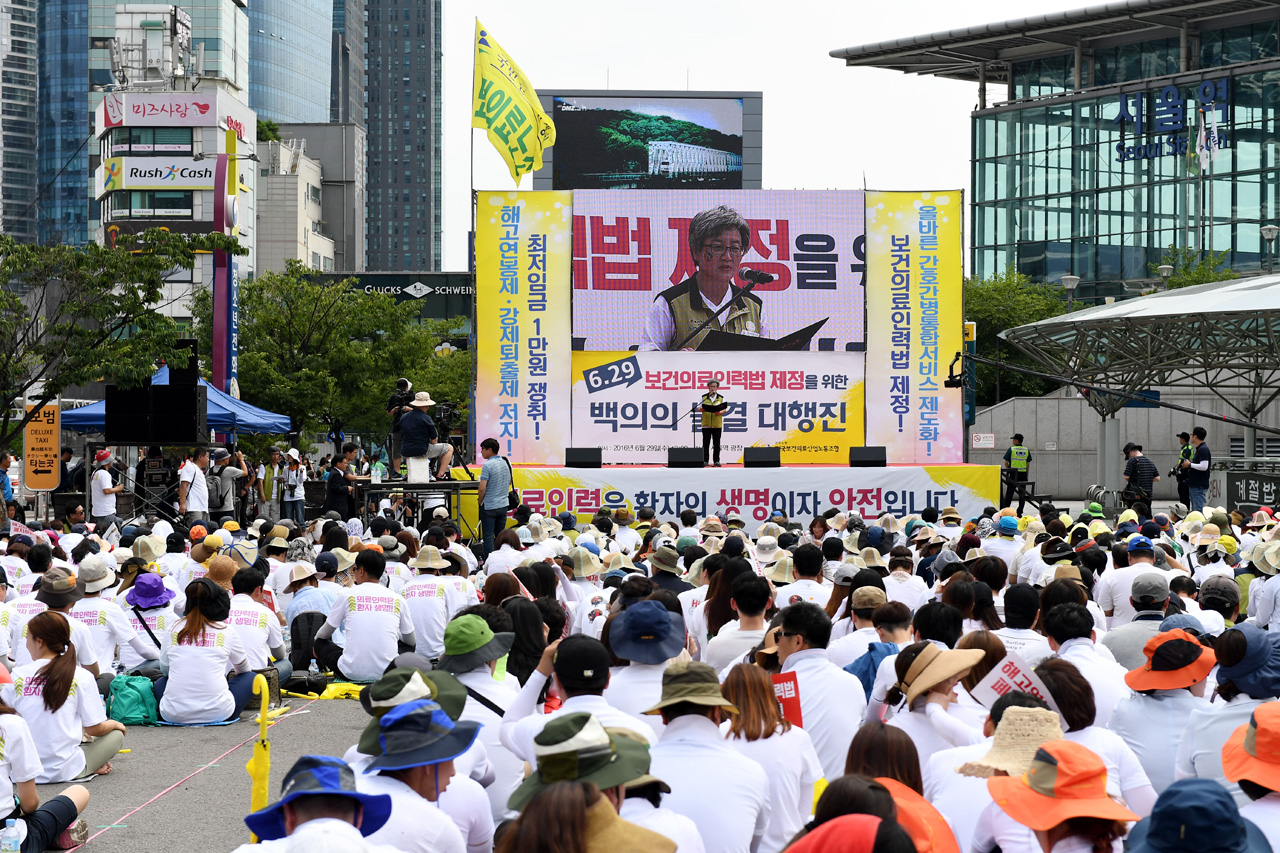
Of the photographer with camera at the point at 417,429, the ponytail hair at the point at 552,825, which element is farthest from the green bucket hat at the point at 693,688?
the photographer with camera at the point at 417,429

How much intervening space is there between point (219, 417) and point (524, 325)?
488 centimetres

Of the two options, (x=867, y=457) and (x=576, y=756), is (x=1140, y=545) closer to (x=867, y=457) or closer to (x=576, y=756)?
(x=576, y=756)

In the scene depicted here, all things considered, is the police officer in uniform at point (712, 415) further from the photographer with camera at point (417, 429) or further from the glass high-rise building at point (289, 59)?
the glass high-rise building at point (289, 59)

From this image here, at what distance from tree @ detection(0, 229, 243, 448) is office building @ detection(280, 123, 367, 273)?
74.2 meters

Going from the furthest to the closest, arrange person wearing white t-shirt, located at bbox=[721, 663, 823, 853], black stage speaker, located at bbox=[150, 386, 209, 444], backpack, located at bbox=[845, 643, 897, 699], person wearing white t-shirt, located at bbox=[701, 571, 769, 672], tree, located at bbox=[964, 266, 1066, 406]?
1. tree, located at bbox=[964, 266, 1066, 406]
2. black stage speaker, located at bbox=[150, 386, 209, 444]
3. person wearing white t-shirt, located at bbox=[701, 571, 769, 672]
4. backpack, located at bbox=[845, 643, 897, 699]
5. person wearing white t-shirt, located at bbox=[721, 663, 823, 853]

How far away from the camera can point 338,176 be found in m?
93.1

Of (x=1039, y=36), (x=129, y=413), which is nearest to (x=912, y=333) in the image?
(x=129, y=413)

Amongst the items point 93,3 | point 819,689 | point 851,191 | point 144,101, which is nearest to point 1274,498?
point 851,191

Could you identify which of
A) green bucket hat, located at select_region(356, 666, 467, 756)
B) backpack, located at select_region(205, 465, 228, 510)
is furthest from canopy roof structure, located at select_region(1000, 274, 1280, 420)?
green bucket hat, located at select_region(356, 666, 467, 756)

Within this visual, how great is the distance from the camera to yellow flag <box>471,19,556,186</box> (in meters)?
22.6

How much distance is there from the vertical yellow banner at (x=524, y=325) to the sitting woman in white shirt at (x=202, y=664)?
40.7 ft

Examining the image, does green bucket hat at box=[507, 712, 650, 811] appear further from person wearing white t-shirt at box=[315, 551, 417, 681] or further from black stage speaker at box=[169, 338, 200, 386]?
black stage speaker at box=[169, 338, 200, 386]

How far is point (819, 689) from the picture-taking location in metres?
5.21

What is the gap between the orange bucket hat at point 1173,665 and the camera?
5.02 metres
